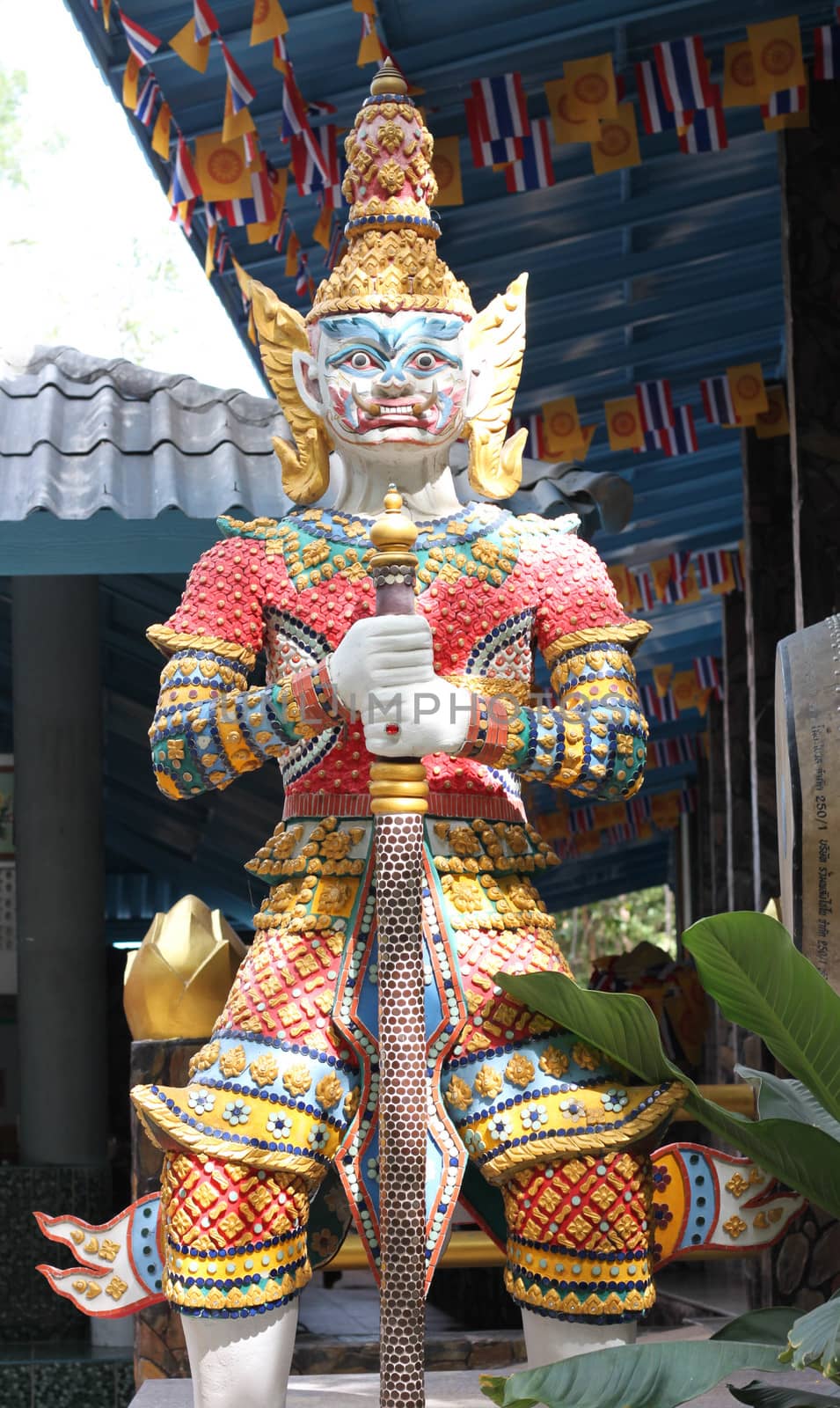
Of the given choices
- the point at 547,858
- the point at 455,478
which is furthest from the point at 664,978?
the point at 547,858

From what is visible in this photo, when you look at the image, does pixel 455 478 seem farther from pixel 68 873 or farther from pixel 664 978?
pixel 664 978

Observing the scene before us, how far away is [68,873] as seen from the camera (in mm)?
6715

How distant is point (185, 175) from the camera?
6.04 metres

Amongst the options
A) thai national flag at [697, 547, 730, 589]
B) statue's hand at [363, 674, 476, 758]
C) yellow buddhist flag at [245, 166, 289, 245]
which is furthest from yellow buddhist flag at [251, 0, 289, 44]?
thai national flag at [697, 547, 730, 589]

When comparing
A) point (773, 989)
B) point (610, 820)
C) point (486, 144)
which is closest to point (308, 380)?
point (773, 989)

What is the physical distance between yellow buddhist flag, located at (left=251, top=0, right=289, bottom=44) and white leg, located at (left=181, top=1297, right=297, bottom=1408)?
3291 mm

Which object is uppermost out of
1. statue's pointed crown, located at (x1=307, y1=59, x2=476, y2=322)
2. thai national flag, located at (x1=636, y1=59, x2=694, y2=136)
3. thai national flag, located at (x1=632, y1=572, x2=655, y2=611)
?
thai national flag, located at (x1=636, y1=59, x2=694, y2=136)

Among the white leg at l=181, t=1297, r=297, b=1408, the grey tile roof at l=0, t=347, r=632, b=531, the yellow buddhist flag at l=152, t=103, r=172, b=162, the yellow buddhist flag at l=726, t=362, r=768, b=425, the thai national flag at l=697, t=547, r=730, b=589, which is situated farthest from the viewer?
the thai national flag at l=697, t=547, r=730, b=589

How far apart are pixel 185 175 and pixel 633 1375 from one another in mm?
4302

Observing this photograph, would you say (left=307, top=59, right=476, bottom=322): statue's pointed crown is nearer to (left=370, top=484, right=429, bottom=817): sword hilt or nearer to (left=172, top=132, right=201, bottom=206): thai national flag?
(left=370, top=484, right=429, bottom=817): sword hilt

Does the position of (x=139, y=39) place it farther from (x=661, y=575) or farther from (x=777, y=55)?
(x=661, y=575)

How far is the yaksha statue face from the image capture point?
A: 3521 millimetres

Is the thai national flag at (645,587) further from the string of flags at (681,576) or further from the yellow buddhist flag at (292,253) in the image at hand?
the yellow buddhist flag at (292,253)

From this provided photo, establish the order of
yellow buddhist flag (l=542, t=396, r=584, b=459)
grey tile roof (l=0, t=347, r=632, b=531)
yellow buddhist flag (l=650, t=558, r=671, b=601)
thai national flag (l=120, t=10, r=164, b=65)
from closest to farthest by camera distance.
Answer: grey tile roof (l=0, t=347, r=632, b=531) < thai national flag (l=120, t=10, r=164, b=65) < yellow buddhist flag (l=542, t=396, r=584, b=459) < yellow buddhist flag (l=650, t=558, r=671, b=601)
